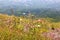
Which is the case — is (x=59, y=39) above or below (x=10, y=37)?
below

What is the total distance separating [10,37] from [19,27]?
148 centimetres

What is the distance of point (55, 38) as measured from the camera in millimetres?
7438

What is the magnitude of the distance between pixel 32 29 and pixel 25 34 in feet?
1.73

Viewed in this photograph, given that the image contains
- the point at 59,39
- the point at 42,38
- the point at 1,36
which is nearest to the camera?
the point at 1,36

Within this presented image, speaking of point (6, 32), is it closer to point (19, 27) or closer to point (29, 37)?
point (29, 37)

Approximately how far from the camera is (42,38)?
6738 millimetres

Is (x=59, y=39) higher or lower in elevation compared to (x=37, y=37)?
lower

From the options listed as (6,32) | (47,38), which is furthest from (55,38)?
(6,32)

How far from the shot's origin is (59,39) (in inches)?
291

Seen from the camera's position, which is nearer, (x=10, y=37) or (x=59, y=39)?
(x=10, y=37)

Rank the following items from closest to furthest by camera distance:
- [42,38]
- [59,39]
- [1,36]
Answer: [1,36], [42,38], [59,39]

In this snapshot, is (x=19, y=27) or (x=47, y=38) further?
(x=19, y=27)

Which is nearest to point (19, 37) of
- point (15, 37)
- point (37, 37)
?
point (15, 37)

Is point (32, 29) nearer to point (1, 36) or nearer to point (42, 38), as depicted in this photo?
point (42, 38)
